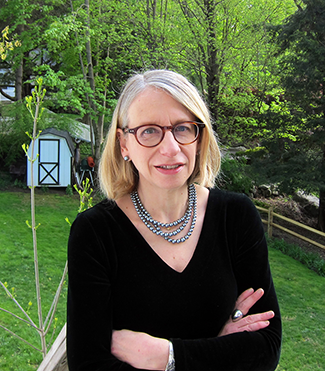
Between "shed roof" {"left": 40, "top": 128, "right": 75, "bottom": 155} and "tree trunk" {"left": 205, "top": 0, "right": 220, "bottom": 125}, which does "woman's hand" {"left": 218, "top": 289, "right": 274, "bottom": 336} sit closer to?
"tree trunk" {"left": 205, "top": 0, "right": 220, "bottom": 125}

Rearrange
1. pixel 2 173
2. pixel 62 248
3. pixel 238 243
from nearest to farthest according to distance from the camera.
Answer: pixel 238 243 < pixel 62 248 < pixel 2 173

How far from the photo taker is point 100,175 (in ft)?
5.63

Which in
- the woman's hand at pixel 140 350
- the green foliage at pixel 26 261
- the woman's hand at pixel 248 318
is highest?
the woman's hand at pixel 248 318

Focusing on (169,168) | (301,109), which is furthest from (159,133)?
(301,109)

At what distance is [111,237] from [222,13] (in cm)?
1092

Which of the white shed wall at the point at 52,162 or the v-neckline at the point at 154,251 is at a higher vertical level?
the v-neckline at the point at 154,251

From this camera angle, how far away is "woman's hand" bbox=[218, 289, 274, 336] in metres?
1.46

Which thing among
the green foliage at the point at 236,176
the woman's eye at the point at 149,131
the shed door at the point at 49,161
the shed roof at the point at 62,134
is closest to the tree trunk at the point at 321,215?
the green foliage at the point at 236,176

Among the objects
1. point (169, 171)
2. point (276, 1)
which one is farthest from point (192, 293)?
point (276, 1)

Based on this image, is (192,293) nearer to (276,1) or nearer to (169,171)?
(169,171)

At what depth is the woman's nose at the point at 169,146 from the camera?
1375 mm

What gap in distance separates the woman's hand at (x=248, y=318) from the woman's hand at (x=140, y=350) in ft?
0.92

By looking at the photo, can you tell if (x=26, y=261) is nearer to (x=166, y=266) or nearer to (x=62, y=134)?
(x=166, y=266)

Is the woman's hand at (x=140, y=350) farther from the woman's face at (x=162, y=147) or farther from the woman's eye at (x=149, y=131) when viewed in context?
the woman's eye at (x=149, y=131)
